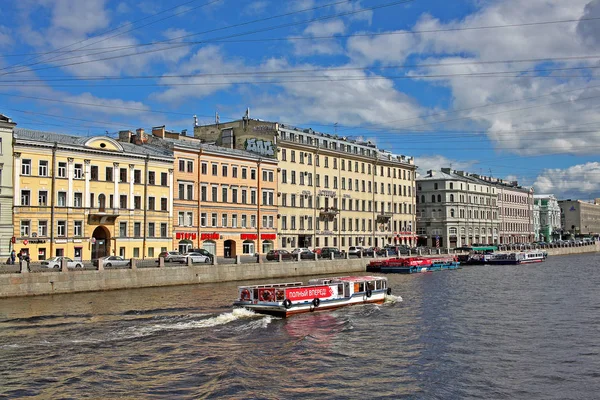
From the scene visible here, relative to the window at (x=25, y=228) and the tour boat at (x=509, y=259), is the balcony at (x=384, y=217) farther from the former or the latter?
the window at (x=25, y=228)

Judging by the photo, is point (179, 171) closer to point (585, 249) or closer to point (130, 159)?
point (130, 159)

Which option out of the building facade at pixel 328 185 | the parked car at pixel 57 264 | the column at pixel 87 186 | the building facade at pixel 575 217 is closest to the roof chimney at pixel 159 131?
the building facade at pixel 328 185

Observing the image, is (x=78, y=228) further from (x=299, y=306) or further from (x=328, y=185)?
(x=328, y=185)

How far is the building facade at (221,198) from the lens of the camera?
5582 centimetres

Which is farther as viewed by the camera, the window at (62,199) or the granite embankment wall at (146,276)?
the window at (62,199)

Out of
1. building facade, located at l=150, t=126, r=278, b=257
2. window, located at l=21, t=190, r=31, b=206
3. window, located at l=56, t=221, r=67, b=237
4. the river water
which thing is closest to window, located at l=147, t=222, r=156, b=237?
building facade, located at l=150, t=126, r=278, b=257

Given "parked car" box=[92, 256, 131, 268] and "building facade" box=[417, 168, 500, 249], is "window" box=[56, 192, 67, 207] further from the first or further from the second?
"building facade" box=[417, 168, 500, 249]

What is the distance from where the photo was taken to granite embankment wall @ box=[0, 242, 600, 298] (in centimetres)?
3362

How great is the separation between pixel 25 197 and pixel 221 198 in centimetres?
1869

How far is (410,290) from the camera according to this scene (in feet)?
138

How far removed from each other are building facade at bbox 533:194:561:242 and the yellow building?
329ft

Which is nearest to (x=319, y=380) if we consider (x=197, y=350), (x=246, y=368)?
(x=246, y=368)

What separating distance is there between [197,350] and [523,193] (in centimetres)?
11511

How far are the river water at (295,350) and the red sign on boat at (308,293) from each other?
3.11 ft
